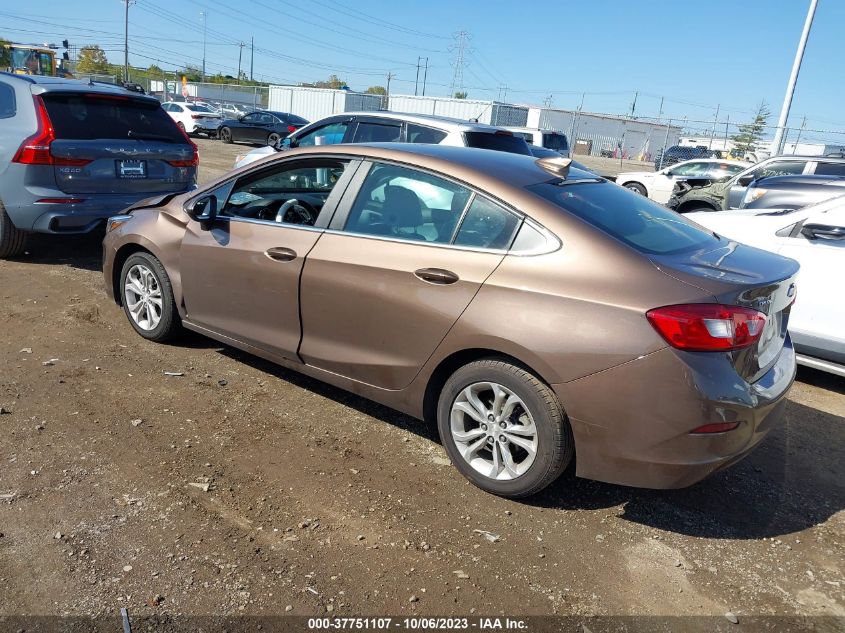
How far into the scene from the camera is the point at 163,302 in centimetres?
477

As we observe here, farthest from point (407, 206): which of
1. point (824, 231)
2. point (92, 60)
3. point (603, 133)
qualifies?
point (92, 60)

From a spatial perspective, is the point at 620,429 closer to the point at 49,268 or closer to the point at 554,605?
the point at 554,605

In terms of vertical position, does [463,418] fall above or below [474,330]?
below

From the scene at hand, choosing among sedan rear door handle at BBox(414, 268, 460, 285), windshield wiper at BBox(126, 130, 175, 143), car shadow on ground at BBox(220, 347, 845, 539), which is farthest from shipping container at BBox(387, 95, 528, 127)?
sedan rear door handle at BBox(414, 268, 460, 285)

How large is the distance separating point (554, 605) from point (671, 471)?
77cm

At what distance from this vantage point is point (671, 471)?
2875 millimetres

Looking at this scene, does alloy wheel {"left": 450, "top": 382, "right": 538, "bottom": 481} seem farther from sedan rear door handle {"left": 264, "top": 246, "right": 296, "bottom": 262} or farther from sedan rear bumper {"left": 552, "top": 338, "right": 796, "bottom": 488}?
sedan rear door handle {"left": 264, "top": 246, "right": 296, "bottom": 262}

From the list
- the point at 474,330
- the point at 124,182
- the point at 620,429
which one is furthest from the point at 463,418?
the point at 124,182

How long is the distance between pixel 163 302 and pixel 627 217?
10.6 ft

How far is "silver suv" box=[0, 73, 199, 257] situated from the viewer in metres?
6.23

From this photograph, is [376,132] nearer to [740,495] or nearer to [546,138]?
[740,495]

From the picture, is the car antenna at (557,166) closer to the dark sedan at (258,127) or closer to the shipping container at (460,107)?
the dark sedan at (258,127)

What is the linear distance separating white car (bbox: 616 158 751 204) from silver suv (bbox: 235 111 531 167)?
8872 millimetres

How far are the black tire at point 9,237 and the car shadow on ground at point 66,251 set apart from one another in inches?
8.5
